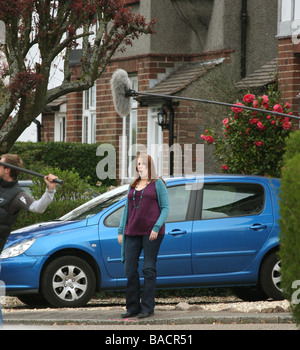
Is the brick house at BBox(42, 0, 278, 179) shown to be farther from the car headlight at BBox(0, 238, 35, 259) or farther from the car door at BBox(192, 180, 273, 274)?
the car headlight at BBox(0, 238, 35, 259)

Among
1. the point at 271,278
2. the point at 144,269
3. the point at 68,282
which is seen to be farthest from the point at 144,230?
the point at 271,278

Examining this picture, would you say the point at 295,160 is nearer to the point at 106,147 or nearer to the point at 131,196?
the point at 131,196

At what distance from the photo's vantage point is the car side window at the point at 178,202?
11711 millimetres

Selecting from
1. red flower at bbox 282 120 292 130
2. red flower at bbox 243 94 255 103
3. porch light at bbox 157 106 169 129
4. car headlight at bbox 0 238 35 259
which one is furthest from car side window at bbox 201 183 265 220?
porch light at bbox 157 106 169 129

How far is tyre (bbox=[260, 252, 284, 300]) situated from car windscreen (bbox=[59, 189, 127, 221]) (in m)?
1.98

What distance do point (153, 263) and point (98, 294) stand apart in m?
2.72

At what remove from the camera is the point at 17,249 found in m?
11.3

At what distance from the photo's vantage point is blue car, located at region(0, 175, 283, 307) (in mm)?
11258

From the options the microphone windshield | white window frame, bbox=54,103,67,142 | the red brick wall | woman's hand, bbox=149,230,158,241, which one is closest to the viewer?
woman's hand, bbox=149,230,158,241

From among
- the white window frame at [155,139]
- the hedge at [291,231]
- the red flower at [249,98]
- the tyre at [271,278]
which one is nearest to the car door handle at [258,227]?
the tyre at [271,278]

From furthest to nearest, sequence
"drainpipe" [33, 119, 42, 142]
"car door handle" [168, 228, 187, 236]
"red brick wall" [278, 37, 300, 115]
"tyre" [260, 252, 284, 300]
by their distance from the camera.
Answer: "drainpipe" [33, 119, 42, 142]
"red brick wall" [278, 37, 300, 115]
"tyre" [260, 252, 284, 300]
"car door handle" [168, 228, 187, 236]

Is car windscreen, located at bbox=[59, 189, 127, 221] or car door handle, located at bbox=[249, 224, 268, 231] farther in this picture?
car windscreen, located at bbox=[59, 189, 127, 221]
